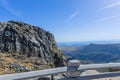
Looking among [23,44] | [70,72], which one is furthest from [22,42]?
[70,72]

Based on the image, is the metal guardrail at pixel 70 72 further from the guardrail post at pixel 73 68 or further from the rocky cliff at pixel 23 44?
the rocky cliff at pixel 23 44

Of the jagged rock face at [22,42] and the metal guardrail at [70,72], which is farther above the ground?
the jagged rock face at [22,42]

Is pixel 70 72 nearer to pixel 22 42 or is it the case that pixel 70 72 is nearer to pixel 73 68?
pixel 73 68

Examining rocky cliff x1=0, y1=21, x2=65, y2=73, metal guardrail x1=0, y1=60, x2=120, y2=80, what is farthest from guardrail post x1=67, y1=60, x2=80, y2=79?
rocky cliff x1=0, y1=21, x2=65, y2=73

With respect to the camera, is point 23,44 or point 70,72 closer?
point 70,72

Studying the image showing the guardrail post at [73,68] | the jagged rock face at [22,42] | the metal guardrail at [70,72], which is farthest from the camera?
the jagged rock face at [22,42]

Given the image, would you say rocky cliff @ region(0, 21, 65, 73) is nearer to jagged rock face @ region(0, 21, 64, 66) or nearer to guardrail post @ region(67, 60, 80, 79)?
jagged rock face @ region(0, 21, 64, 66)

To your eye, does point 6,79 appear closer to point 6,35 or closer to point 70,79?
point 70,79

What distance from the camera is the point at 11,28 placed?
3681 inches

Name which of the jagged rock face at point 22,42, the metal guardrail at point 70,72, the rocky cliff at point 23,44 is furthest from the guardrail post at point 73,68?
the jagged rock face at point 22,42

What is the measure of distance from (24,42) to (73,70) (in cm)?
8584

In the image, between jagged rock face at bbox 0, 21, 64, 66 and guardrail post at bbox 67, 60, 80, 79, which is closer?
guardrail post at bbox 67, 60, 80, 79

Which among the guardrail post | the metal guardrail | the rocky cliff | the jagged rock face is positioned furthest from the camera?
the jagged rock face

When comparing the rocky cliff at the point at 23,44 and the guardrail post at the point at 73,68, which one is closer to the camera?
the guardrail post at the point at 73,68
